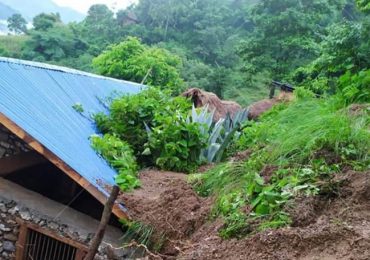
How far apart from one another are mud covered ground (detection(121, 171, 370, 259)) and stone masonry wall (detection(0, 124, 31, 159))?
1683mm

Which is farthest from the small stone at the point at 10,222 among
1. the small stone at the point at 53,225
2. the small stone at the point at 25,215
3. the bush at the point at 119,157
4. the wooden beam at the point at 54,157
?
the bush at the point at 119,157

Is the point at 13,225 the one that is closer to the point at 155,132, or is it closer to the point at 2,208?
the point at 2,208

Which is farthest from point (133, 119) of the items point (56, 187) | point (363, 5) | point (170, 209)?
point (363, 5)

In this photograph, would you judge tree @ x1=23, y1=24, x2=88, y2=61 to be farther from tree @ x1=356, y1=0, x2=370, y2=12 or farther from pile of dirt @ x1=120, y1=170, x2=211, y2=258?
pile of dirt @ x1=120, y1=170, x2=211, y2=258

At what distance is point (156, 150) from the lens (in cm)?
640

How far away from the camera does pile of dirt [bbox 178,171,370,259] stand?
2.71 m

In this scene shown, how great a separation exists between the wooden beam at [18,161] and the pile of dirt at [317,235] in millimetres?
2630

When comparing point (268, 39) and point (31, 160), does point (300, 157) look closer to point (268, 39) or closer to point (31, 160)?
point (31, 160)

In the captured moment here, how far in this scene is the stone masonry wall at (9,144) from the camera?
5117 mm

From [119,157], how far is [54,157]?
1396 millimetres

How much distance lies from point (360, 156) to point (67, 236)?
11.2ft

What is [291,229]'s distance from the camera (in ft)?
9.74

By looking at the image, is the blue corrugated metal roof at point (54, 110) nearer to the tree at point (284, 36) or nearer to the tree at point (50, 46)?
the tree at point (284, 36)

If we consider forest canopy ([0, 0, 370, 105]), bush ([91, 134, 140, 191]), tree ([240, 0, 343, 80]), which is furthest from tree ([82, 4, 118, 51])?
bush ([91, 134, 140, 191])
